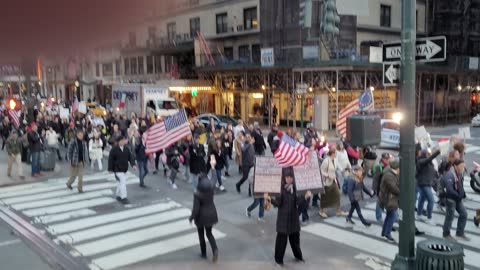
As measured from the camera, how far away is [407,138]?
6.21 metres

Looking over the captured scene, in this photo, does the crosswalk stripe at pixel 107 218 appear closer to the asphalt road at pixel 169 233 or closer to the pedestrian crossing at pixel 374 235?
the asphalt road at pixel 169 233

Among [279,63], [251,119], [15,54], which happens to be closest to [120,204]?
[15,54]

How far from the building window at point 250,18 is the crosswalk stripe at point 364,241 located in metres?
29.7

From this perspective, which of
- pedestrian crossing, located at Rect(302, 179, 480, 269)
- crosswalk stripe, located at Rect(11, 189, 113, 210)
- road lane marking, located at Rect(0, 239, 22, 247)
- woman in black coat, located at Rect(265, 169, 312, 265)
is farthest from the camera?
crosswalk stripe, located at Rect(11, 189, 113, 210)

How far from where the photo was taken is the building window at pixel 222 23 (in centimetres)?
4059

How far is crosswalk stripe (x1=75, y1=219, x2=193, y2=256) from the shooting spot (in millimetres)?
8719

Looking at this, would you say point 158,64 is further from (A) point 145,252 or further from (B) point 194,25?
(A) point 145,252

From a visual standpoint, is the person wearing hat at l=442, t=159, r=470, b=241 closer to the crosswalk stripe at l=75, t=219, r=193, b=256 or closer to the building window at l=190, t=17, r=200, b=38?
the crosswalk stripe at l=75, t=219, r=193, b=256

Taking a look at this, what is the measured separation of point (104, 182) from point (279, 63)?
63.6 feet

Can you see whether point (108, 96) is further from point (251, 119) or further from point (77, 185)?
point (77, 185)

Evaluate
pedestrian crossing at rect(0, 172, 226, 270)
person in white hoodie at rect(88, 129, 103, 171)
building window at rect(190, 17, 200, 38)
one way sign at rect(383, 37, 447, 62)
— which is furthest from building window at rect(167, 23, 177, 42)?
one way sign at rect(383, 37, 447, 62)

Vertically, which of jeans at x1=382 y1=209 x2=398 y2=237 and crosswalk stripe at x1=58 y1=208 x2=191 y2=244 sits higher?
jeans at x1=382 y1=209 x2=398 y2=237

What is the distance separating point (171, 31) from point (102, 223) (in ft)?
121

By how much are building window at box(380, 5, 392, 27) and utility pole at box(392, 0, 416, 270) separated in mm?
32148
